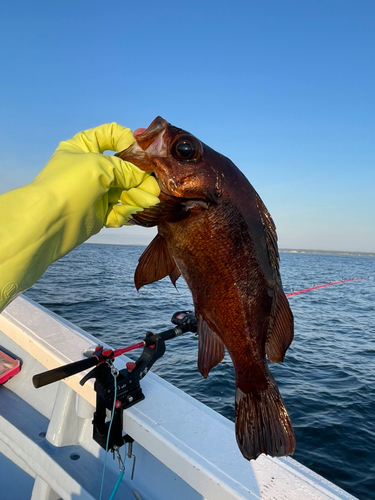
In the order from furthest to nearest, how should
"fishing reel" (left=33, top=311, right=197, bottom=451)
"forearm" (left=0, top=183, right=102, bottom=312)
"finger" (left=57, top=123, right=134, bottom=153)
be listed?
"fishing reel" (left=33, top=311, right=197, bottom=451), "finger" (left=57, top=123, right=134, bottom=153), "forearm" (left=0, top=183, right=102, bottom=312)

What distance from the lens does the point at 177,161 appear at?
1912mm

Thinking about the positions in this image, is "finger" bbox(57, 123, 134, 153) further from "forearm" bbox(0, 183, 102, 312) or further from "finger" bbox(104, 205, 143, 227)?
"forearm" bbox(0, 183, 102, 312)

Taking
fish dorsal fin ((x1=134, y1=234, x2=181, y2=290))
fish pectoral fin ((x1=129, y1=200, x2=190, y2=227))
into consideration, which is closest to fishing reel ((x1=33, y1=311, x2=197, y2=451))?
fish dorsal fin ((x1=134, y1=234, x2=181, y2=290))

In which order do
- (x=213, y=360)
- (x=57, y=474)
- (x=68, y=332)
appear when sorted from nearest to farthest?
(x=213, y=360) → (x=57, y=474) → (x=68, y=332)

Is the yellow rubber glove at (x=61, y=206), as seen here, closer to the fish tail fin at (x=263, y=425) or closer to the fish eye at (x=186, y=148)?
the fish eye at (x=186, y=148)

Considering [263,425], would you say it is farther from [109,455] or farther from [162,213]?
[109,455]

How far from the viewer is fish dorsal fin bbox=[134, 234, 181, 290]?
2111mm

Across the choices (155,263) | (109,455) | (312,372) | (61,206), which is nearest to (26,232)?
Answer: (61,206)

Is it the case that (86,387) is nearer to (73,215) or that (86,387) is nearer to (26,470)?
(26,470)

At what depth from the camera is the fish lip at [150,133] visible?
1.94m

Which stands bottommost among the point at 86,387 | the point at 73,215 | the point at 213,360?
the point at 86,387

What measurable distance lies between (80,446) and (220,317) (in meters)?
2.44

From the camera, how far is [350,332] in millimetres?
13438

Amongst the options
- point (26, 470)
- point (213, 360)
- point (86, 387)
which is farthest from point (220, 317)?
point (26, 470)
